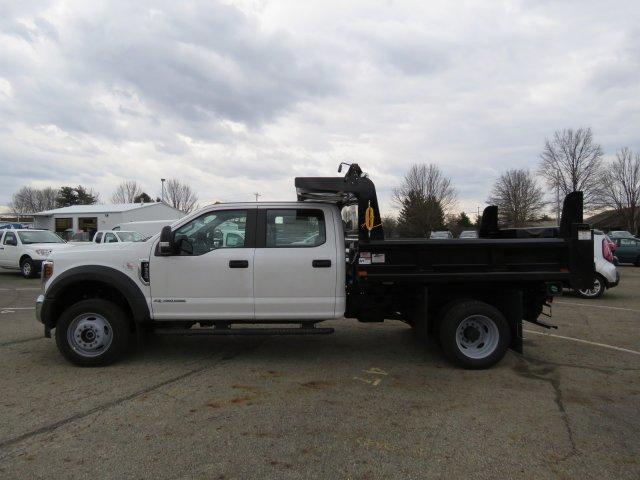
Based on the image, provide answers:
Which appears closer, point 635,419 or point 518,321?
point 635,419

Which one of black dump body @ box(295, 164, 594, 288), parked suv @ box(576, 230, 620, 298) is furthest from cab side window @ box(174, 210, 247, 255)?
parked suv @ box(576, 230, 620, 298)

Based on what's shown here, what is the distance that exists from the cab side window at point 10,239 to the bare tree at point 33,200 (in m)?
88.5

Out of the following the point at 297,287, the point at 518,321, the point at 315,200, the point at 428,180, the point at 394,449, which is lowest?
the point at 394,449

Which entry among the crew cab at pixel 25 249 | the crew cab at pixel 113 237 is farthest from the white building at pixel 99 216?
the crew cab at pixel 25 249

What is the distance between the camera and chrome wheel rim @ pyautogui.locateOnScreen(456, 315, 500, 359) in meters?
5.68

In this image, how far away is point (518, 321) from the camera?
5.75 metres

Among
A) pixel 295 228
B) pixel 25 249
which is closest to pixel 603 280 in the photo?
pixel 295 228

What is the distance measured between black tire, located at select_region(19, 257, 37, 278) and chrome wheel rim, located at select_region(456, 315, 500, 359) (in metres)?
16.2

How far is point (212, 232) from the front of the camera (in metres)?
5.79

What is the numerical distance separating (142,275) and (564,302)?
9542 mm

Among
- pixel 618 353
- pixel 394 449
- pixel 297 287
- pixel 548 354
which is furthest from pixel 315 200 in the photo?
pixel 618 353

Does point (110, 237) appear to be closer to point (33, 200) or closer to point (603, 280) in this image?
point (603, 280)

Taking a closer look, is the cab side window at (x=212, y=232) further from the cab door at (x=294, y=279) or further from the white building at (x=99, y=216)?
the white building at (x=99, y=216)

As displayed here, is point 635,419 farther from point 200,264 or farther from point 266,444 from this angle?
point 200,264
